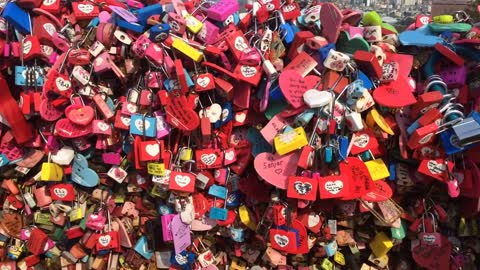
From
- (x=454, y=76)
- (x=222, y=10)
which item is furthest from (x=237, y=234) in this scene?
(x=454, y=76)

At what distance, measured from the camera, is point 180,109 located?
5.64 ft

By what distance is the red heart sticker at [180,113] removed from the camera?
171cm

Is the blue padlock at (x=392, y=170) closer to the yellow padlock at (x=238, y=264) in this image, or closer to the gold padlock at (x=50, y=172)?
the yellow padlock at (x=238, y=264)

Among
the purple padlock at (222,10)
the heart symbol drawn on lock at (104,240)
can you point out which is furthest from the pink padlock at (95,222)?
the purple padlock at (222,10)

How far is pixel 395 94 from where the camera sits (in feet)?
5.23

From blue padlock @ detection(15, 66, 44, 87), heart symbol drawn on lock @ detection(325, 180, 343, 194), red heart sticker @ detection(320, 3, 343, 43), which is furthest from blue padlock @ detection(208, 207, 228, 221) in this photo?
blue padlock @ detection(15, 66, 44, 87)

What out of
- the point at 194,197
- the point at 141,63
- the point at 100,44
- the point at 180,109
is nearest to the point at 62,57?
the point at 100,44

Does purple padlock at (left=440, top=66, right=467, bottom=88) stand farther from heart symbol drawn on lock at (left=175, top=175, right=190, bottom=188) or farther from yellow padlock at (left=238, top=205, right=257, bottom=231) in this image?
heart symbol drawn on lock at (left=175, top=175, right=190, bottom=188)

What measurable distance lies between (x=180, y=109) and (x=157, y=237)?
2.33 ft

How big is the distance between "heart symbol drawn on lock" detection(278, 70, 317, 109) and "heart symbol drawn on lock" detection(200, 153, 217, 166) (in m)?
0.41

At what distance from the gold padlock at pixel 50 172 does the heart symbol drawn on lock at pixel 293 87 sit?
1.08 metres

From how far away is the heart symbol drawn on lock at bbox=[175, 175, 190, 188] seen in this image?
1.80 metres

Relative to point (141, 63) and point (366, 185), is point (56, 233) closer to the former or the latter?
point (141, 63)

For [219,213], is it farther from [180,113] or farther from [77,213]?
[77,213]
